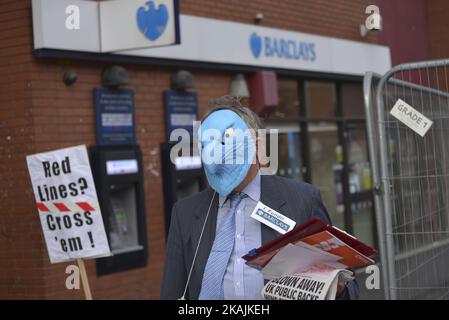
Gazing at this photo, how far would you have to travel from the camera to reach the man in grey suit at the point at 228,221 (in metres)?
3.13

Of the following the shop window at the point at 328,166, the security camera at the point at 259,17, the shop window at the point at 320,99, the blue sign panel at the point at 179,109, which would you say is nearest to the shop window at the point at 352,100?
the shop window at the point at 320,99

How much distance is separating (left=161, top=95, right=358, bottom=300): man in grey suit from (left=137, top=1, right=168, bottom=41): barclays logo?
13.0ft

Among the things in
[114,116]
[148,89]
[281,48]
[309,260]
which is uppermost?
[281,48]

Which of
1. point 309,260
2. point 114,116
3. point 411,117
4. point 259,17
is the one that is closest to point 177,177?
point 114,116

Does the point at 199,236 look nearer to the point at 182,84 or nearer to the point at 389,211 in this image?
the point at 389,211

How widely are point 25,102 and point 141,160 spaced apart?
1.44m

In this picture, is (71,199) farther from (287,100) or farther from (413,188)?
(287,100)

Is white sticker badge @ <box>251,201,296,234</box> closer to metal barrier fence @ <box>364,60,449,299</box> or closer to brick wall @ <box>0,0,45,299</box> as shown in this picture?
metal barrier fence @ <box>364,60,449,299</box>

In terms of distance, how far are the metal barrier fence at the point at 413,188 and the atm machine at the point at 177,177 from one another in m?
2.85

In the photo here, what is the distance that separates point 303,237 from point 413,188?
3.10 metres

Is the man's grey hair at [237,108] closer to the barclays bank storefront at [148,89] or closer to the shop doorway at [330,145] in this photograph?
the barclays bank storefront at [148,89]

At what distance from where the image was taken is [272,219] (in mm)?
3148
